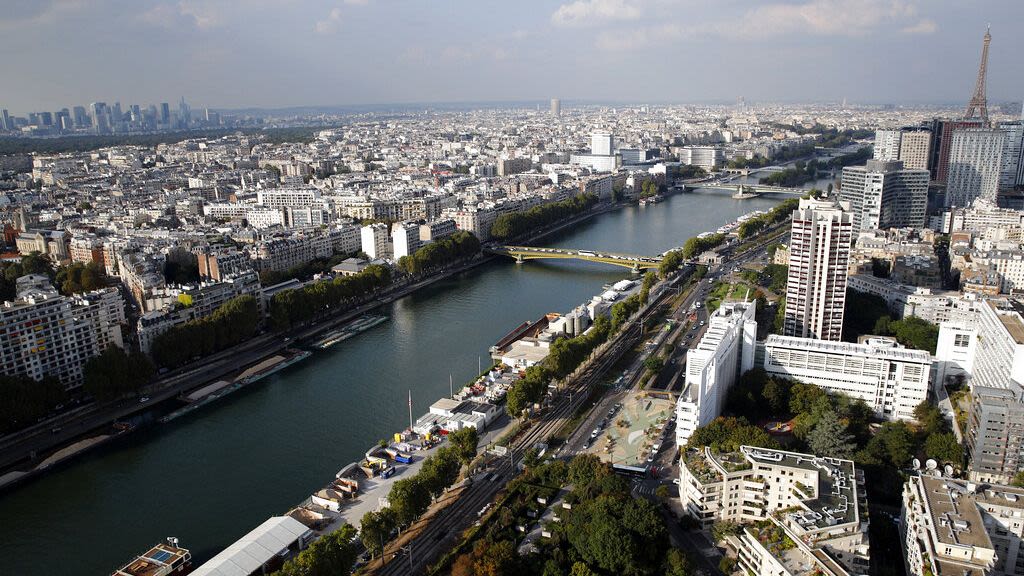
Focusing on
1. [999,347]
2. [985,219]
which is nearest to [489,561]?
[999,347]

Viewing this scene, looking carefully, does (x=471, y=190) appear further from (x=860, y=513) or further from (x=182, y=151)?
(x=182, y=151)

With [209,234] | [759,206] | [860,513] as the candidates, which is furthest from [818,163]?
[860,513]

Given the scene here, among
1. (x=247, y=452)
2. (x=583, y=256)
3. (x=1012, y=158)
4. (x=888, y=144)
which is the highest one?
(x=888, y=144)

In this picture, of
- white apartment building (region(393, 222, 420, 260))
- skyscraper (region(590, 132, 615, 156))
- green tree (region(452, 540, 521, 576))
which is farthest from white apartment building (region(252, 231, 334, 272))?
skyscraper (region(590, 132, 615, 156))

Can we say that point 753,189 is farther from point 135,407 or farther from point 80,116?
point 80,116

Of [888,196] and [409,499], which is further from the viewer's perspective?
[888,196]

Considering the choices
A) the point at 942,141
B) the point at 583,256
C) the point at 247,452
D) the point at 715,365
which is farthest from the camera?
the point at 942,141

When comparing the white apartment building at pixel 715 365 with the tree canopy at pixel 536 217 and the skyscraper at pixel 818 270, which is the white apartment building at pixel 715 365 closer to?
the skyscraper at pixel 818 270
